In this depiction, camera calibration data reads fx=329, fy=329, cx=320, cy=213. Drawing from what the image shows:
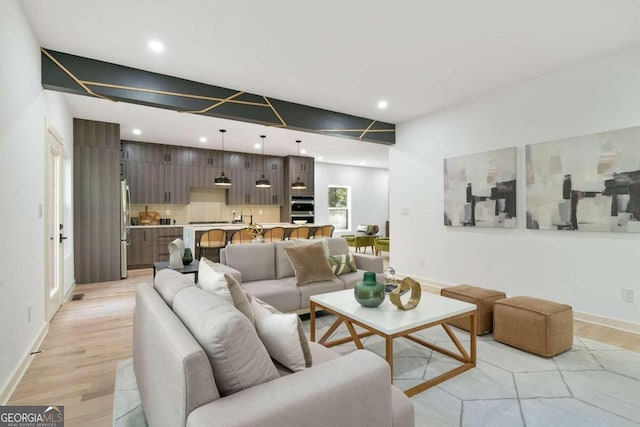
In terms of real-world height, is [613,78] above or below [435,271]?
above

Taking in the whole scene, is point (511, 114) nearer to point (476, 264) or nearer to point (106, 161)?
point (476, 264)

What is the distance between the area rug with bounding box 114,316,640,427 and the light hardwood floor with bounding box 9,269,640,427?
0.41ft

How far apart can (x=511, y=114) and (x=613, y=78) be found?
1005 millimetres

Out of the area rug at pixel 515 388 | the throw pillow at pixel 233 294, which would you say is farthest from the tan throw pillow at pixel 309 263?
the throw pillow at pixel 233 294

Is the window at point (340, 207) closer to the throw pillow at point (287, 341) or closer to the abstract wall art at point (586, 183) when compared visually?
the abstract wall art at point (586, 183)

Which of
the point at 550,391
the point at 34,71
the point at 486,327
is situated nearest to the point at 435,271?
the point at 486,327

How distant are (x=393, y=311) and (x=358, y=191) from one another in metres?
8.86

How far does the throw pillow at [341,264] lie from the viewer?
377 centimetres

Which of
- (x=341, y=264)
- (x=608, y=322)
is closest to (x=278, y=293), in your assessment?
(x=341, y=264)

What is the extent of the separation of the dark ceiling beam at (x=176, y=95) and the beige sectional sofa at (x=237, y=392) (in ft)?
9.70

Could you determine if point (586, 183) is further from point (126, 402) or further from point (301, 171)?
point (301, 171)

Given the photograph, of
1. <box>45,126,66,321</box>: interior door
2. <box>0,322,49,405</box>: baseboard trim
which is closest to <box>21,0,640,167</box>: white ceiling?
<box>45,126,66,321</box>: interior door

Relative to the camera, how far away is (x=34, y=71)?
9.64 ft

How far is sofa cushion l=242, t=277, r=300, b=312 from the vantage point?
3160 mm
